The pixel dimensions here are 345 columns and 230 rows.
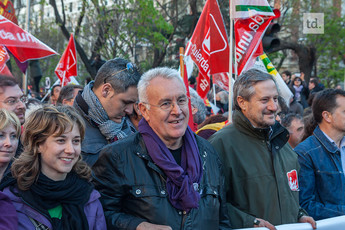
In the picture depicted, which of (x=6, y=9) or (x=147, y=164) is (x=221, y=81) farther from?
(x=147, y=164)

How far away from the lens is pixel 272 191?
3.80 metres

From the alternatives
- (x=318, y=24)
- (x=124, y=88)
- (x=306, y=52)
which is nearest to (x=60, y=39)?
(x=306, y=52)

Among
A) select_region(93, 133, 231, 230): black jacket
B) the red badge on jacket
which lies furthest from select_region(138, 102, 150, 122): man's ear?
the red badge on jacket

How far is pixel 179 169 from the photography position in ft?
10.1

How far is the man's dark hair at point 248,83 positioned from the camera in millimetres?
4004

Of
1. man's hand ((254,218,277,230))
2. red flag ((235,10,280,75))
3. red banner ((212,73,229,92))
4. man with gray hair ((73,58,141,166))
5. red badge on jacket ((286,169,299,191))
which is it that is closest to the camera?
man's hand ((254,218,277,230))

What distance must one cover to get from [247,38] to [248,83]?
238 centimetres

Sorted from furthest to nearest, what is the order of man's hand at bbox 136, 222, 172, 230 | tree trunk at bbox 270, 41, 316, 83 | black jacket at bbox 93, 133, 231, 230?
tree trunk at bbox 270, 41, 316, 83 < black jacket at bbox 93, 133, 231, 230 < man's hand at bbox 136, 222, 172, 230

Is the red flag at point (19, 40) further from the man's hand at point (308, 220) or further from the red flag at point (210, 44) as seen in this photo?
the man's hand at point (308, 220)

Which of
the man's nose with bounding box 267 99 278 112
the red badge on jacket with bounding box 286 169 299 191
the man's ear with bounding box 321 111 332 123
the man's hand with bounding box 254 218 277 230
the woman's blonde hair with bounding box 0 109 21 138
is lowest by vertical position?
the man's hand with bounding box 254 218 277 230

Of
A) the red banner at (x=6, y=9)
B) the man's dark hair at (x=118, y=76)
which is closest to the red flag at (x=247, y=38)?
the man's dark hair at (x=118, y=76)

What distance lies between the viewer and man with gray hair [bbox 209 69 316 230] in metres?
3.78

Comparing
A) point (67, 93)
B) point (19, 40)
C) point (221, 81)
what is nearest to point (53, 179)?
point (19, 40)

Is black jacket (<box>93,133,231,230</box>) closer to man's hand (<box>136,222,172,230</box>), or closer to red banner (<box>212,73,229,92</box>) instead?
man's hand (<box>136,222,172,230</box>)
